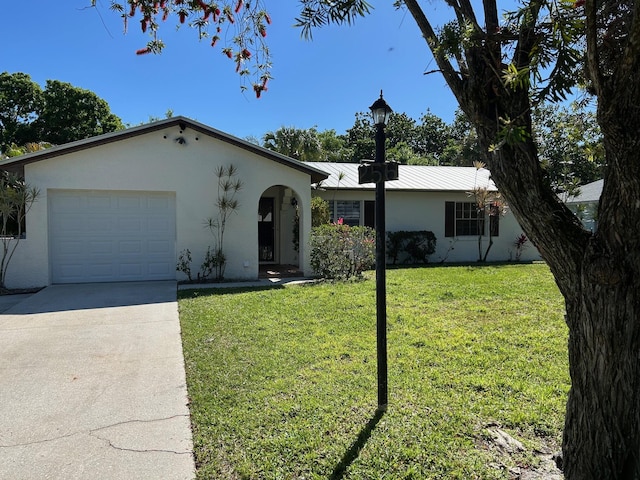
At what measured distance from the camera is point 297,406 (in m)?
3.80

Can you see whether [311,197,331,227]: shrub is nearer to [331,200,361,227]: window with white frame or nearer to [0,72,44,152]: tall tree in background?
[331,200,361,227]: window with white frame

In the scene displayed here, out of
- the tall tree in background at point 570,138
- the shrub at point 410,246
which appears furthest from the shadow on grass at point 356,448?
the shrub at point 410,246

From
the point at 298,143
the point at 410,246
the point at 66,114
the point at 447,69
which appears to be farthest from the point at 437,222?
the point at 66,114

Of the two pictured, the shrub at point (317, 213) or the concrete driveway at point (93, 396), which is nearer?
the concrete driveway at point (93, 396)

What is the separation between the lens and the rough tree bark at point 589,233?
6.41 ft

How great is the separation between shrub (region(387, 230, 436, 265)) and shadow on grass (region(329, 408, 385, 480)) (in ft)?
39.1

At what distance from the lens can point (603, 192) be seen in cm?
214

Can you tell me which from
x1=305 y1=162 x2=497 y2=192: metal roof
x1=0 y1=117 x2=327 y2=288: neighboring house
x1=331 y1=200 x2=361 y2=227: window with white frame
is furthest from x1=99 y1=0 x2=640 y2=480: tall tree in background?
x1=331 y1=200 x2=361 y2=227: window with white frame

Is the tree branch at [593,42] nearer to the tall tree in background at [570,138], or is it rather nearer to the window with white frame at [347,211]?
the tall tree in background at [570,138]

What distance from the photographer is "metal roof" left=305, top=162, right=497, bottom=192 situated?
50.0 feet

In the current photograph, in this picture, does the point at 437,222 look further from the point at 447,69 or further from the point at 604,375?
the point at 604,375

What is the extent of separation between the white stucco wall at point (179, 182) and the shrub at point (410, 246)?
13.9 feet

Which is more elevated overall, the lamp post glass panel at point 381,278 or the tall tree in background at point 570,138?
the tall tree in background at point 570,138

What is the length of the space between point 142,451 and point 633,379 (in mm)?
3305
